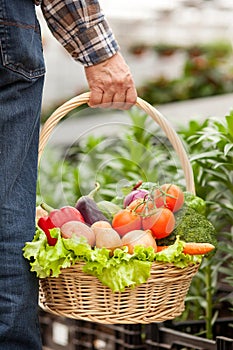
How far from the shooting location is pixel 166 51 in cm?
1278

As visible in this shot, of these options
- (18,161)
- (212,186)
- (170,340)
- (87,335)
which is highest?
(18,161)

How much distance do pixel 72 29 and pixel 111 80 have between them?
0.60 feet

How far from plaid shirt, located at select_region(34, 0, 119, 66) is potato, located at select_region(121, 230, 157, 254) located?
505mm

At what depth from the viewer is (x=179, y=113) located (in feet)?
33.0

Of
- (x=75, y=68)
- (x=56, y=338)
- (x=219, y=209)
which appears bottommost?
(x=75, y=68)

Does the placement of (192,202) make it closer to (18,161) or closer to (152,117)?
(152,117)

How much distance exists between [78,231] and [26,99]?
1.27 ft

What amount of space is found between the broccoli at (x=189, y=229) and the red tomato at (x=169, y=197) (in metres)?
0.02

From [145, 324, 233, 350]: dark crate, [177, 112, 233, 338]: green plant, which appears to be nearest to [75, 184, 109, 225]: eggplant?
[177, 112, 233, 338]: green plant

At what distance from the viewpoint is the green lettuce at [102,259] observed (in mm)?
2049

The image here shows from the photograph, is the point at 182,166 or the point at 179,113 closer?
the point at 182,166

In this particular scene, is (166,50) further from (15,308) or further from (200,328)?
(15,308)

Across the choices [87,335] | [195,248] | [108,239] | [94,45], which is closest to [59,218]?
[108,239]

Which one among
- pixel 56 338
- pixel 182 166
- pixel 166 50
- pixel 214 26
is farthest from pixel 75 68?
pixel 182 166
